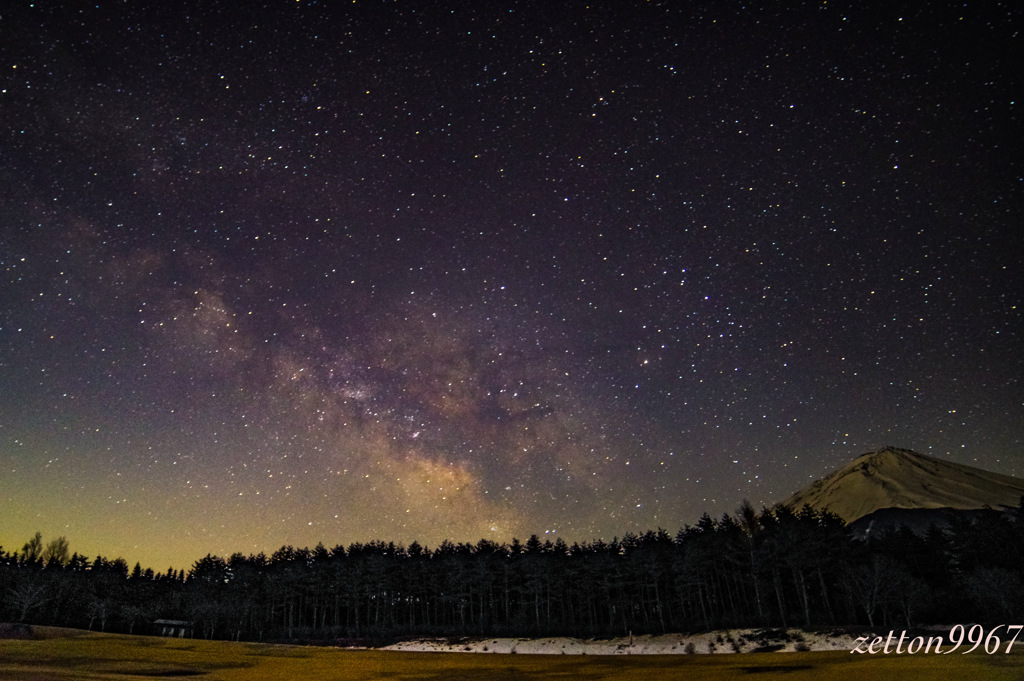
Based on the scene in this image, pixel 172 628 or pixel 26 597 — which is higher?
pixel 26 597

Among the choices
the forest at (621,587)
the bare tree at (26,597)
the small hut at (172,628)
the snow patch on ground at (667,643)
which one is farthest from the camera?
the small hut at (172,628)

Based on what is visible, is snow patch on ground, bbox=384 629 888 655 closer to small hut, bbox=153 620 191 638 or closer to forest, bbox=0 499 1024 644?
forest, bbox=0 499 1024 644

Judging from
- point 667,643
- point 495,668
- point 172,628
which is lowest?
point 172,628

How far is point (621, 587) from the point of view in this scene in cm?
8012

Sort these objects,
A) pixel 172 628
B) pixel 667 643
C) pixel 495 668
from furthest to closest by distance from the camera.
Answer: pixel 172 628
pixel 667 643
pixel 495 668

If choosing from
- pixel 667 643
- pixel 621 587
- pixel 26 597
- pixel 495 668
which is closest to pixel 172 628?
pixel 26 597

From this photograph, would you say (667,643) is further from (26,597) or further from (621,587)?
(26,597)

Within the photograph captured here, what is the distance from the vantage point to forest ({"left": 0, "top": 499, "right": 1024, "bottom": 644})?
5747 cm

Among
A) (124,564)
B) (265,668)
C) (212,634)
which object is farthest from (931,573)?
(124,564)

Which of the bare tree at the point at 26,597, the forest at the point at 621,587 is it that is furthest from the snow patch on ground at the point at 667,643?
the bare tree at the point at 26,597

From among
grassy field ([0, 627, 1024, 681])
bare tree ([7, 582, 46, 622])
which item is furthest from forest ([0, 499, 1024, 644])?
grassy field ([0, 627, 1024, 681])

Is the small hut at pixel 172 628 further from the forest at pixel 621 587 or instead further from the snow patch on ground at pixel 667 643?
the snow patch on ground at pixel 667 643

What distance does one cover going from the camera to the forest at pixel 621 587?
57.5m

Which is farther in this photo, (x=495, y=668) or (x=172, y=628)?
(x=172, y=628)
